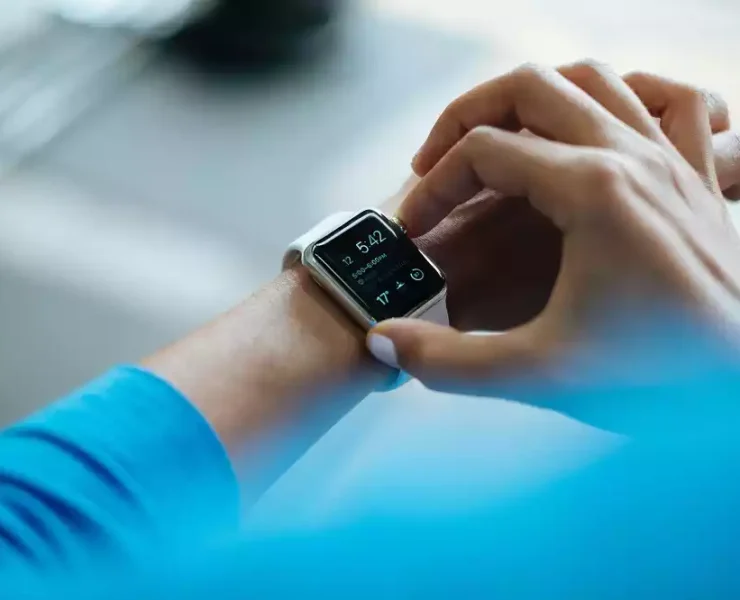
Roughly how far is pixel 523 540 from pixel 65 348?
0.74m

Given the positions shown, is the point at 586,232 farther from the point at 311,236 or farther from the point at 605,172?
the point at 311,236

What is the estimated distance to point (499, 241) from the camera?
66 centimetres

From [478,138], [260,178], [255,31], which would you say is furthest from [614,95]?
[255,31]

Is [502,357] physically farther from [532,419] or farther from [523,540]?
[532,419]

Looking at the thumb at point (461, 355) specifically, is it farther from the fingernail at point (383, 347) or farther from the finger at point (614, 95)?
the finger at point (614, 95)

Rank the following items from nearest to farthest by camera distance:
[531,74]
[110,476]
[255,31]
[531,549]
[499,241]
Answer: [531,549], [110,476], [531,74], [499,241], [255,31]

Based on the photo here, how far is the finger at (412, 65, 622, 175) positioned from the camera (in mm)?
516

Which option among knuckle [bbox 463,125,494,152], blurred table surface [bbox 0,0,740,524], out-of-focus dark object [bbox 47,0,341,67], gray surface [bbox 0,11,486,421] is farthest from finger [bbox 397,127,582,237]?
out-of-focus dark object [bbox 47,0,341,67]

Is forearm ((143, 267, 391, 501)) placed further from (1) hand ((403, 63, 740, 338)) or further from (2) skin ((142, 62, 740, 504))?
(1) hand ((403, 63, 740, 338))

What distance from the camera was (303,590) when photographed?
29 cm

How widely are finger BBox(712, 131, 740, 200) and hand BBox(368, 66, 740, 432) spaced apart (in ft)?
0.43

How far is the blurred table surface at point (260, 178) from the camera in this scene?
0.82m

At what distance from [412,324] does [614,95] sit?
248mm

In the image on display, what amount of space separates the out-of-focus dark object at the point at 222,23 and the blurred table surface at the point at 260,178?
49 millimetres
